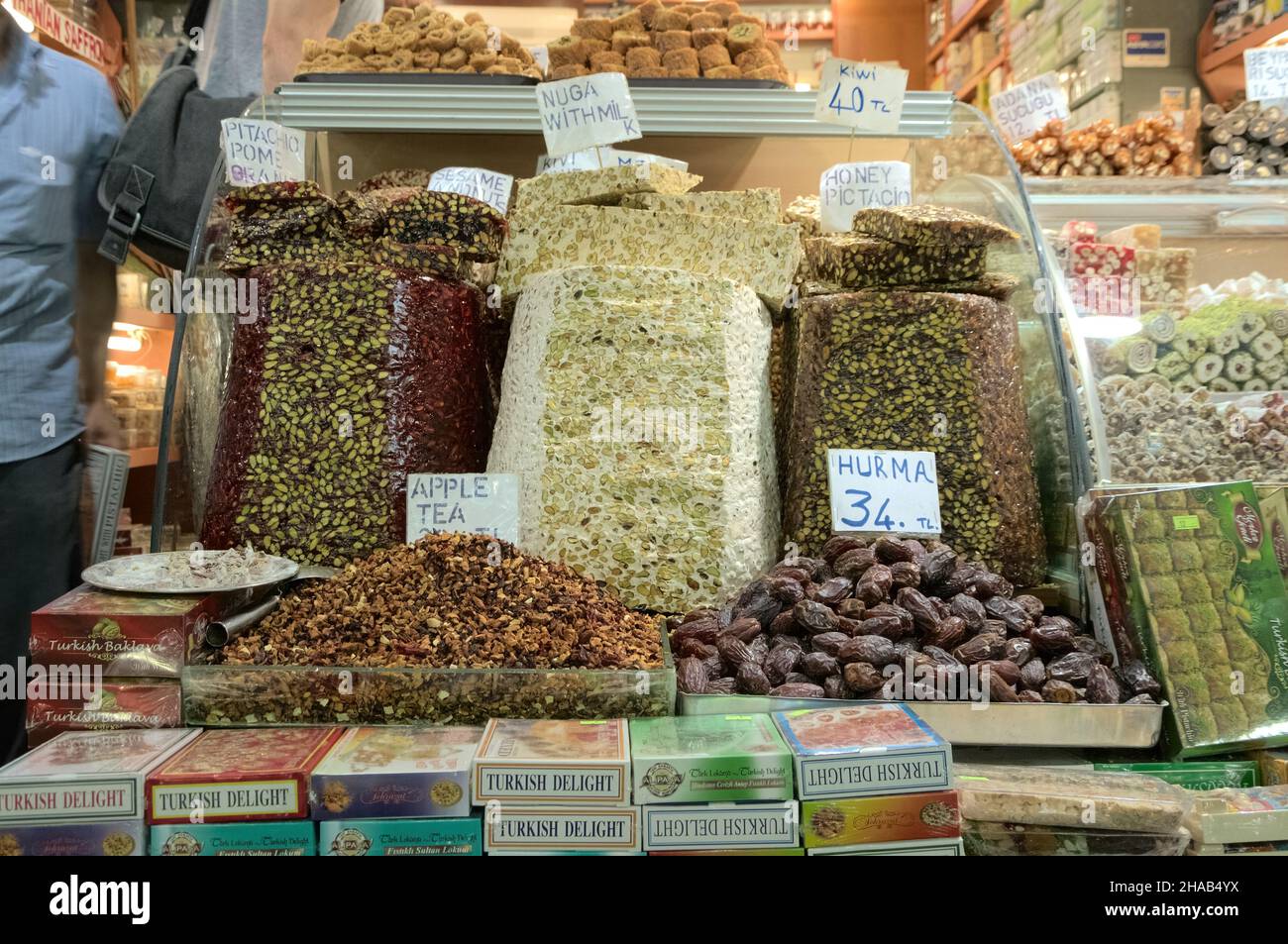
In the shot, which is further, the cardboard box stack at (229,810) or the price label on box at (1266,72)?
the price label on box at (1266,72)

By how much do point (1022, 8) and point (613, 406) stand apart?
16.9ft

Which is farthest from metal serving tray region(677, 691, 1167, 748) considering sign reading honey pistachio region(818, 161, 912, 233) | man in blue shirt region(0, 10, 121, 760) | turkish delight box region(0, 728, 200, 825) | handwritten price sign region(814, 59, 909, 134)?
man in blue shirt region(0, 10, 121, 760)

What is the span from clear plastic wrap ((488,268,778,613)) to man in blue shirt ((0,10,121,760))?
3.56 ft

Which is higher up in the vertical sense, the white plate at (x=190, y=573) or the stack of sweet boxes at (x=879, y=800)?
the white plate at (x=190, y=573)

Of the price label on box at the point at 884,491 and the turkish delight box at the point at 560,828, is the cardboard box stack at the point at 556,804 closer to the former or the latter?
the turkish delight box at the point at 560,828

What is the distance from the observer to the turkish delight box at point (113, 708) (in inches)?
42.0

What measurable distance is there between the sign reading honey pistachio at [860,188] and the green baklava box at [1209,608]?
77cm

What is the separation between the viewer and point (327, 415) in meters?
1.46

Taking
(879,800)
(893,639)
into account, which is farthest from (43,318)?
(879,800)

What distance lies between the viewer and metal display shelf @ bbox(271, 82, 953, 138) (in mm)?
1822

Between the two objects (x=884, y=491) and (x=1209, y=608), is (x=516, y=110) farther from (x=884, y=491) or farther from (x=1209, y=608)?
(x=1209, y=608)

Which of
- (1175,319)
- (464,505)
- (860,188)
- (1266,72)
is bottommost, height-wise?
(464,505)

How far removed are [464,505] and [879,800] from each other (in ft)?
2.49

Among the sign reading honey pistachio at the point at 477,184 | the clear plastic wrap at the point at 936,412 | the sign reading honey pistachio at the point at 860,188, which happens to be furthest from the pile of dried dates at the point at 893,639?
the sign reading honey pistachio at the point at 477,184
